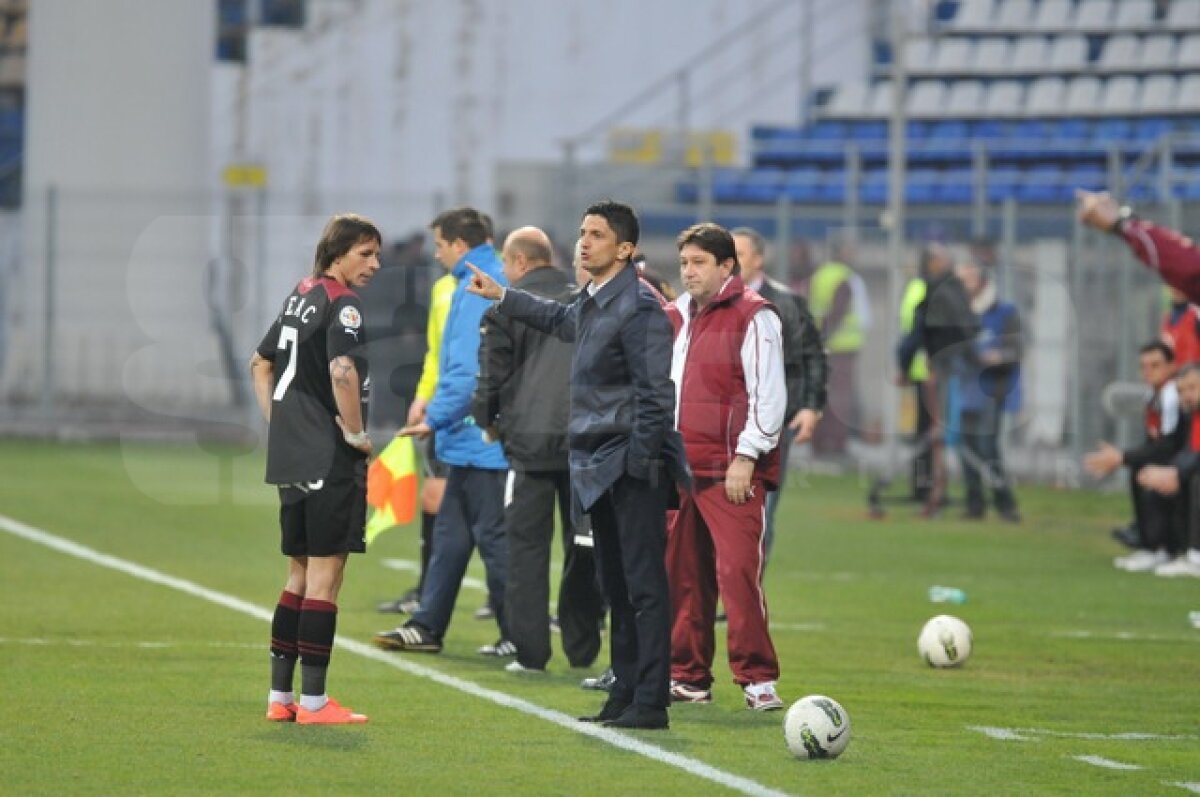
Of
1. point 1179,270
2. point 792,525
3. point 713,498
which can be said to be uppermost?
point 1179,270

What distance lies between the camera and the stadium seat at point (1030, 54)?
32.2 m

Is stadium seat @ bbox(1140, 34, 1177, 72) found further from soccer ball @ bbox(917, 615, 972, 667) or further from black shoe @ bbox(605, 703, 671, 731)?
black shoe @ bbox(605, 703, 671, 731)

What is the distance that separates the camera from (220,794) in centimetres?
752

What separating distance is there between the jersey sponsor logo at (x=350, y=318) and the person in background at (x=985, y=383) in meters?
12.7

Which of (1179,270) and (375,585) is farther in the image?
(375,585)

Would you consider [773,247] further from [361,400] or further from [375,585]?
[361,400]

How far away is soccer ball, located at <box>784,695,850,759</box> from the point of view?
27.4ft

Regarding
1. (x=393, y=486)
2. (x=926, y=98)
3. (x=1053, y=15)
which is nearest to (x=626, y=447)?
(x=393, y=486)

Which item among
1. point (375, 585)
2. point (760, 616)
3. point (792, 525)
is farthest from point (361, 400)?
point (792, 525)

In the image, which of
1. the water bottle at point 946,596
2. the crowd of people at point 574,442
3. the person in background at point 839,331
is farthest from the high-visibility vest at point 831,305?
the crowd of people at point 574,442

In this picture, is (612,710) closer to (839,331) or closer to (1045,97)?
(839,331)

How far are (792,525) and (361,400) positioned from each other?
10872 mm

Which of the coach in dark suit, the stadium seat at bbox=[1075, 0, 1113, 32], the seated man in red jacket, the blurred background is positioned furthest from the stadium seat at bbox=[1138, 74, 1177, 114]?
the coach in dark suit

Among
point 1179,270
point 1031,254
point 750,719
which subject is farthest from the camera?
point 1031,254
